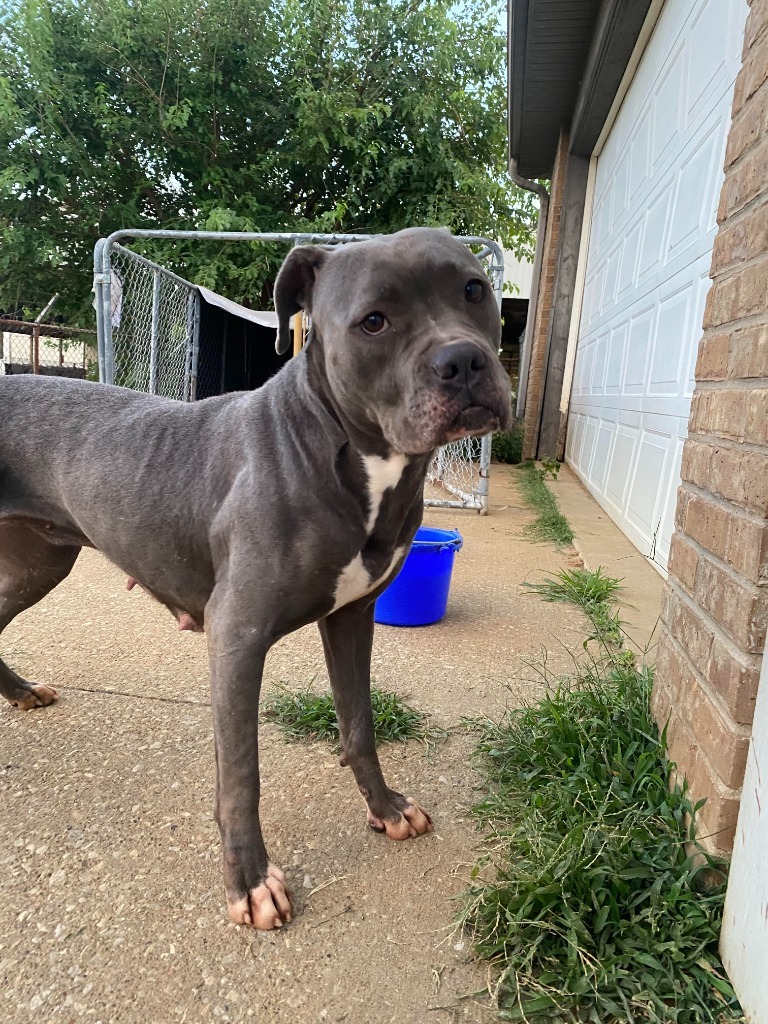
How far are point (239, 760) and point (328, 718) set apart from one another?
839 millimetres

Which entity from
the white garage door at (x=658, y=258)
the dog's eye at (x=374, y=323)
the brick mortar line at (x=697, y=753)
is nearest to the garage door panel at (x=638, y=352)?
the white garage door at (x=658, y=258)

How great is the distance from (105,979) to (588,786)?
1312mm

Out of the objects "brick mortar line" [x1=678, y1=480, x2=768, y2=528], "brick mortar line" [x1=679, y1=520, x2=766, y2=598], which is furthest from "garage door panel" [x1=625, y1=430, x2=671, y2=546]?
"brick mortar line" [x1=679, y1=520, x2=766, y2=598]

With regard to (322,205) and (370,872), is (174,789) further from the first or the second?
(322,205)

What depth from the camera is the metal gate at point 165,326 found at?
485 cm

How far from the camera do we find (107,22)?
396 inches

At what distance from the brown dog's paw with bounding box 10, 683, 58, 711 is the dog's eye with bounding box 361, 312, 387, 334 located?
2.01 m

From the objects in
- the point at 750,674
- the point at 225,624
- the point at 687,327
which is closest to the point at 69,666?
the point at 225,624

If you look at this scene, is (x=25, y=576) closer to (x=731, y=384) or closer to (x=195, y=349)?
(x=731, y=384)

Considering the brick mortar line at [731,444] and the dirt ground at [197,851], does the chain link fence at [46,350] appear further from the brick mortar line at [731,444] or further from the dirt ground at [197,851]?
the brick mortar line at [731,444]

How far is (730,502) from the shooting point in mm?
1672

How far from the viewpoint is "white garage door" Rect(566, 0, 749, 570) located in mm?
3922

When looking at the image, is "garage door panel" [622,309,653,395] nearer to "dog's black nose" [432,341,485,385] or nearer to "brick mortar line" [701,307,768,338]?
"brick mortar line" [701,307,768,338]

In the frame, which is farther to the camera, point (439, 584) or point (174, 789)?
point (439, 584)
